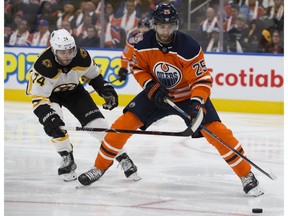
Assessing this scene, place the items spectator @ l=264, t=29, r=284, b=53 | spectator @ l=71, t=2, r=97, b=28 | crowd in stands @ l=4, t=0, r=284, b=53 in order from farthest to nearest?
1. spectator @ l=71, t=2, r=97, b=28
2. crowd in stands @ l=4, t=0, r=284, b=53
3. spectator @ l=264, t=29, r=284, b=53

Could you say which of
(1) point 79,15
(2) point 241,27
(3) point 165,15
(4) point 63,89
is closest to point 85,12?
(1) point 79,15

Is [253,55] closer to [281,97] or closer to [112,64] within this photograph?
[281,97]

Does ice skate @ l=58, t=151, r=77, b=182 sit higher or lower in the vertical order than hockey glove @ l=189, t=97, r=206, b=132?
lower

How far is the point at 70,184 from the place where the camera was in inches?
180

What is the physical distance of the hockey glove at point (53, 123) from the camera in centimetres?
422

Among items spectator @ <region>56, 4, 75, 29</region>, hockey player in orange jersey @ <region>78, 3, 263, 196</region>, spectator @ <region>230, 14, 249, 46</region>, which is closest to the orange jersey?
hockey player in orange jersey @ <region>78, 3, 263, 196</region>

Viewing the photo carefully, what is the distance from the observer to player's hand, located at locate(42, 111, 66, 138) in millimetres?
4219

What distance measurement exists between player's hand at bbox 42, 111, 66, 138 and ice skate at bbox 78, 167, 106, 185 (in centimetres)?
35

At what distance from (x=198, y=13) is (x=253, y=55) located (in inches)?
35.4

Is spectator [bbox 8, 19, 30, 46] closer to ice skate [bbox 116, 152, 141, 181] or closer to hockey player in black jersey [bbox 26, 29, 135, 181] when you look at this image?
hockey player in black jersey [bbox 26, 29, 135, 181]

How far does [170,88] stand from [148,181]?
694mm

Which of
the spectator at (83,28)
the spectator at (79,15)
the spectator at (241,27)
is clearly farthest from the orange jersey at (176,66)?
the spectator at (79,15)

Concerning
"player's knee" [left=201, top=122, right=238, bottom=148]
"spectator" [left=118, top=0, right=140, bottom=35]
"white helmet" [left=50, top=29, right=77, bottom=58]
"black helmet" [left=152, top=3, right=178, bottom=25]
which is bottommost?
"spectator" [left=118, top=0, right=140, bottom=35]
